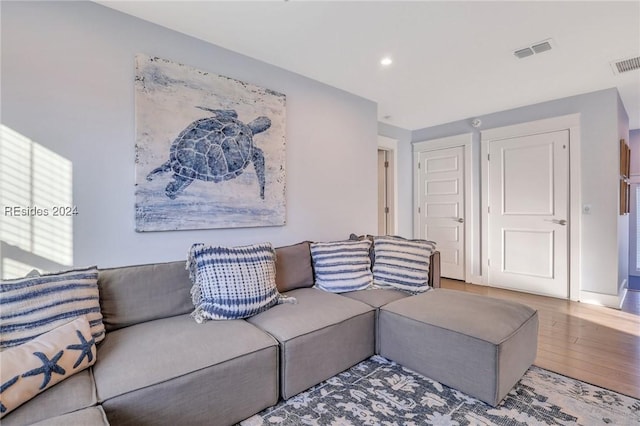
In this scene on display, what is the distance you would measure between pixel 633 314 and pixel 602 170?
152 centimetres

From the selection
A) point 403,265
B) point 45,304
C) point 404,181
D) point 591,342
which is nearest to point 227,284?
point 45,304

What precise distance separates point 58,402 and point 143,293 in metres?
0.76

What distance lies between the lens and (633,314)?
3.12 metres

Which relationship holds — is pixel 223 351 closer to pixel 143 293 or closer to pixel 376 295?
pixel 143 293

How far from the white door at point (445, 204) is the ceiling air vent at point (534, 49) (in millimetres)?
1940

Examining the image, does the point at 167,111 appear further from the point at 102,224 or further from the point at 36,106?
the point at 102,224

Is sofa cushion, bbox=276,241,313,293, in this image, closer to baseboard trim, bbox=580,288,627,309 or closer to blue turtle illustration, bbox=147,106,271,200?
blue turtle illustration, bbox=147,106,271,200

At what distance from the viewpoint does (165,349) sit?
1475 mm

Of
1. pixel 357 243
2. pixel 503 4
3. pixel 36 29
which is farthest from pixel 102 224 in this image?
pixel 503 4

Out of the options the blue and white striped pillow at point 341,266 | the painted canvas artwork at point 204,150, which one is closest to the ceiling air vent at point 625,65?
the blue and white striped pillow at point 341,266

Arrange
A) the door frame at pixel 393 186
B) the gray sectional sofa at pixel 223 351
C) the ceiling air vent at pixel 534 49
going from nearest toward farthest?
the gray sectional sofa at pixel 223 351, the ceiling air vent at pixel 534 49, the door frame at pixel 393 186

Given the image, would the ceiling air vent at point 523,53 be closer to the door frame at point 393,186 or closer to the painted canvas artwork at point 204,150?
the painted canvas artwork at point 204,150

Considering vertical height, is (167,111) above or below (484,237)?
above

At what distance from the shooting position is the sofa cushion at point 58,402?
3.42 feet
